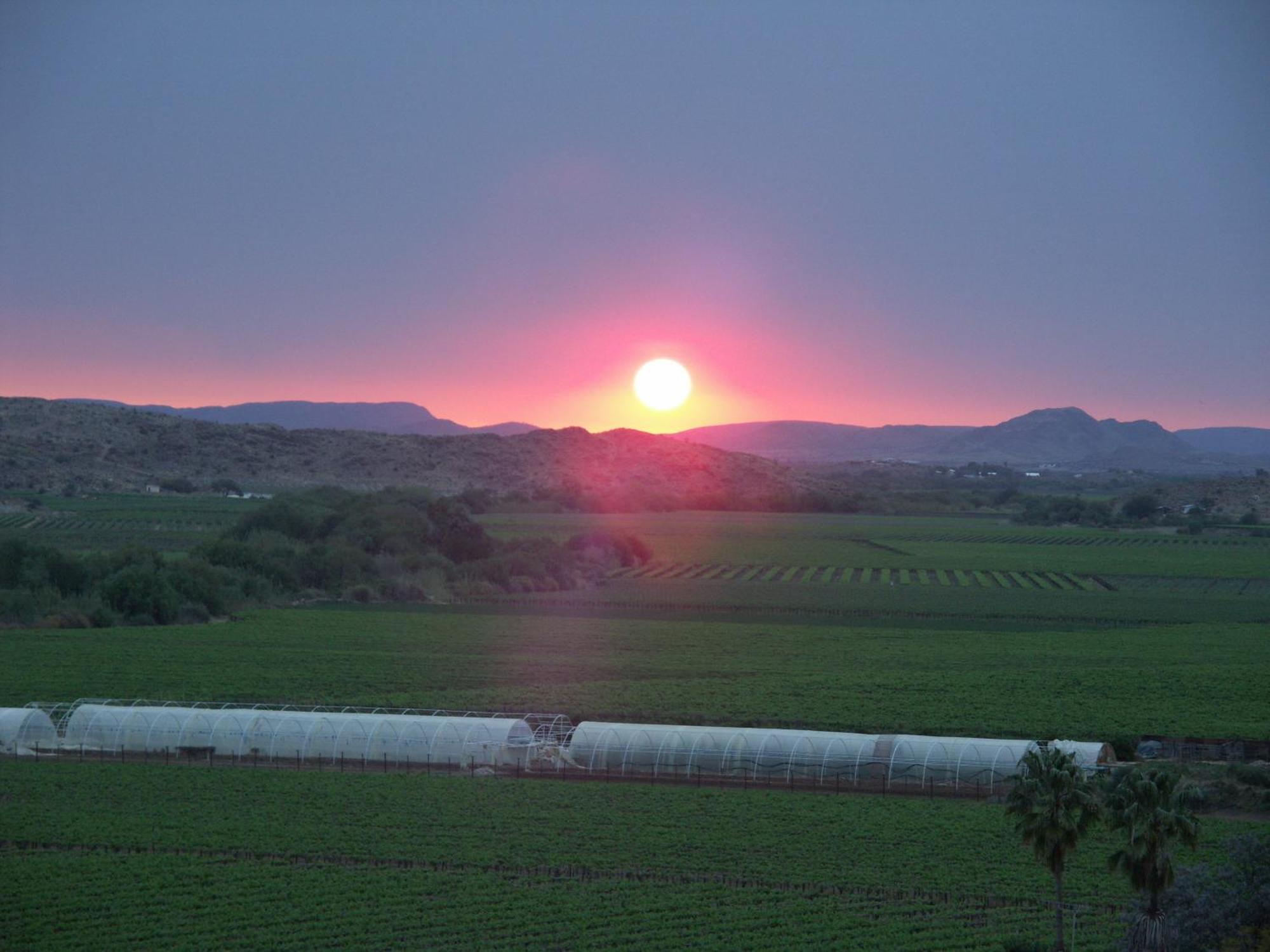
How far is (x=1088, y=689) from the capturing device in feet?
148

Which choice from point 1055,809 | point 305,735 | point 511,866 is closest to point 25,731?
point 305,735

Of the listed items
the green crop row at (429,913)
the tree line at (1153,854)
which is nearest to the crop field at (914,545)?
the green crop row at (429,913)

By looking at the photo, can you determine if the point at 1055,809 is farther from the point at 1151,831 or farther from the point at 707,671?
the point at 707,671

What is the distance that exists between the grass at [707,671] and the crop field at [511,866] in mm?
9140

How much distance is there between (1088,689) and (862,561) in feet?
174

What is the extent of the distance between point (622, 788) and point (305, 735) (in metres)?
9.58

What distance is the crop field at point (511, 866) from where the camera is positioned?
2309cm

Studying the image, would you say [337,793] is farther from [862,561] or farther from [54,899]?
[862,561]

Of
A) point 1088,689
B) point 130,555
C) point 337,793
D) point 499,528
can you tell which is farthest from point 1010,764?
point 499,528

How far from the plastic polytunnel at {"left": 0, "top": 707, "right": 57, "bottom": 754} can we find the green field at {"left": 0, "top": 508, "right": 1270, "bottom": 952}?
2461 mm

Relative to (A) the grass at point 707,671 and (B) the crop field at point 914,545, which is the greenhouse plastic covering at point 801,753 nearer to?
(A) the grass at point 707,671

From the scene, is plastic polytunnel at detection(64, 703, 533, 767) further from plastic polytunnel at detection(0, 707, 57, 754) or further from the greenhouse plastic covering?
the greenhouse plastic covering

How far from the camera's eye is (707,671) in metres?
50.1

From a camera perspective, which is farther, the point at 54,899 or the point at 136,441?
the point at 136,441
